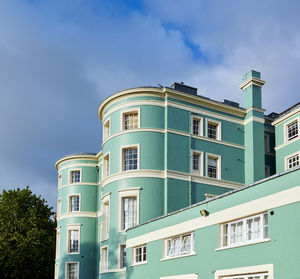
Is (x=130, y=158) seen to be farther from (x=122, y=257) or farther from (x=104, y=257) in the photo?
(x=104, y=257)

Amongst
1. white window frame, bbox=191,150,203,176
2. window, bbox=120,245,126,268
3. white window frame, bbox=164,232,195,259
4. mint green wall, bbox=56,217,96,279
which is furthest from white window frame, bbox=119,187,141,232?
mint green wall, bbox=56,217,96,279

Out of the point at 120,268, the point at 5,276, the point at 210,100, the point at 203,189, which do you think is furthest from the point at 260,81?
the point at 5,276

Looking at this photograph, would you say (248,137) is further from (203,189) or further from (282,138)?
(203,189)

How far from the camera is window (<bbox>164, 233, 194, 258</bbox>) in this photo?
2155 cm

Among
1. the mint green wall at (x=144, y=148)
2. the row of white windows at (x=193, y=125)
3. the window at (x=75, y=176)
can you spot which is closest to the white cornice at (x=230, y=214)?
the mint green wall at (x=144, y=148)

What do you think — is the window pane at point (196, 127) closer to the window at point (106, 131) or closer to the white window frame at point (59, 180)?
the window at point (106, 131)

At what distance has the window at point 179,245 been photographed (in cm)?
2155

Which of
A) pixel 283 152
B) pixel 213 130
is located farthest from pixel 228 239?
pixel 283 152

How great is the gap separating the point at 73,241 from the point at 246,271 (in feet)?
91.5

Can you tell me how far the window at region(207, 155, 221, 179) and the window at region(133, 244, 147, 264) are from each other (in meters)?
8.95

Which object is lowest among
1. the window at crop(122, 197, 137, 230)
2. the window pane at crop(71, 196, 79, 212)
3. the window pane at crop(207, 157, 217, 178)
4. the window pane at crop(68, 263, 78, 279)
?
the window pane at crop(68, 263, 78, 279)

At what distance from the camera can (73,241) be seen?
1686 inches

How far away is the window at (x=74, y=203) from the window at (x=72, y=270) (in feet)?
16.3

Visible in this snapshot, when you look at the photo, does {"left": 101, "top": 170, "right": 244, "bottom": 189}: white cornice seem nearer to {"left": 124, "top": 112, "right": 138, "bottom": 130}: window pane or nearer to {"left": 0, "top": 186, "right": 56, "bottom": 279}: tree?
{"left": 124, "top": 112, "right": 138, "bottom": 130}: window pane
